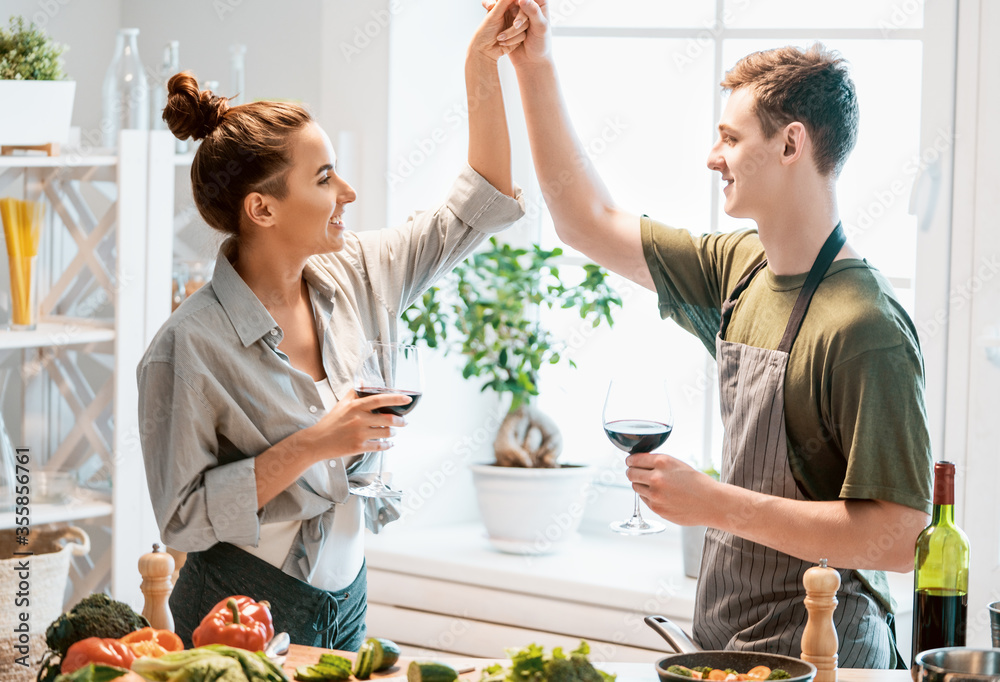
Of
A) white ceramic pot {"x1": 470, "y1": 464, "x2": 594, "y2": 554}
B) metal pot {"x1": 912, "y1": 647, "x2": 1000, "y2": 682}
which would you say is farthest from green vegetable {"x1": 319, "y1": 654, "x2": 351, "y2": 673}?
white ceramic pot {"x1": 470, "y1": 464, "x2": 594, "y2": 554}

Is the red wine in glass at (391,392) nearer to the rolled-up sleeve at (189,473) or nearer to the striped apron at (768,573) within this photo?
the rolled-up sleeve at (189,473)

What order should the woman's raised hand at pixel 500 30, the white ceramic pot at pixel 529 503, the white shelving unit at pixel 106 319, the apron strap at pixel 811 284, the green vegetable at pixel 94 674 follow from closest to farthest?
the green vegetable at pixel 94 674
the apron strap at pixel 811 284
the woman's raised hand at pixel 500 30
the white shelving unit at pixel 106 319
the white ceramic pot at pixel 529 503

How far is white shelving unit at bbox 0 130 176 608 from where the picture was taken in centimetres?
285

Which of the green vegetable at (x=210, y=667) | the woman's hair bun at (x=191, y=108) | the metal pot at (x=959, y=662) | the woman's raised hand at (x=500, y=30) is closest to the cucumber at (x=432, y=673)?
the green vegetable at (x=210, y=667)

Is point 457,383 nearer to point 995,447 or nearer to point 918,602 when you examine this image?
point 995,447

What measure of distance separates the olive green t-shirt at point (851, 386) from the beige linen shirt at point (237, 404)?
20.3 inches

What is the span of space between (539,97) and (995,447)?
1527mm

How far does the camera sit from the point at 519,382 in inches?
126

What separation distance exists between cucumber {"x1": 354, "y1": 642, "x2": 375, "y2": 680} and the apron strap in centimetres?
83

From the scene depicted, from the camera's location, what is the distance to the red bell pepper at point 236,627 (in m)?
1.34

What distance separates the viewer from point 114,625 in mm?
1360

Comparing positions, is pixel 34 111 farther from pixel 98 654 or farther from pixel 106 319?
pixel 98 654

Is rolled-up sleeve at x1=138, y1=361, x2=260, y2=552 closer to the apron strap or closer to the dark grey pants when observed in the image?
the dark grey pants

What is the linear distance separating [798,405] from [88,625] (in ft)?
3.63
